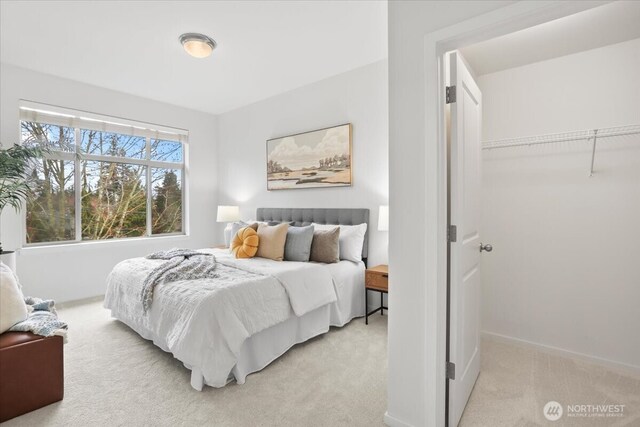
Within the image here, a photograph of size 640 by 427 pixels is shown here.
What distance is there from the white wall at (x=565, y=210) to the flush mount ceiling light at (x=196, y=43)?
8.37ft

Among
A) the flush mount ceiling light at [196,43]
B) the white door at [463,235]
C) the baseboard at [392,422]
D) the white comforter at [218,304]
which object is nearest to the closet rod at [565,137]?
the white door at [463,235]

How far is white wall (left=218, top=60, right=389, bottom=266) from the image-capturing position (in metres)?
3.52

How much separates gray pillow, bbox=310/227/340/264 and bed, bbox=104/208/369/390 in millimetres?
113

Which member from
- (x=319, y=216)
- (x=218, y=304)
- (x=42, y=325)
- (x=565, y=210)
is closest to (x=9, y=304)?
(x=42, y=325)

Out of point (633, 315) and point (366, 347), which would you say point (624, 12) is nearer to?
point (633, 315)

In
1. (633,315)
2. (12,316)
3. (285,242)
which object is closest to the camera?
(12,316)

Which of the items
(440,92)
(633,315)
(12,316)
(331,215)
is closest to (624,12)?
(440,92)

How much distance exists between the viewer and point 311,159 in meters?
Result: 4.10

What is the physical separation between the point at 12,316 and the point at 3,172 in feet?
6.30

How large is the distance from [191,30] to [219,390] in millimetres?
2930

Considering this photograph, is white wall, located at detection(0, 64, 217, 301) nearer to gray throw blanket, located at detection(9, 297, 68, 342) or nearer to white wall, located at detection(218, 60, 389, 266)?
white wall, located at detection(218, 60, 389, 266)

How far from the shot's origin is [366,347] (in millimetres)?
2705

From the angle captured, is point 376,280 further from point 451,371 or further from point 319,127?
point 319,127

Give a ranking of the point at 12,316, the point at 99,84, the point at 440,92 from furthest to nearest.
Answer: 1. the point at 99,84
2. the point at 12,316
3. the point at 440,92
